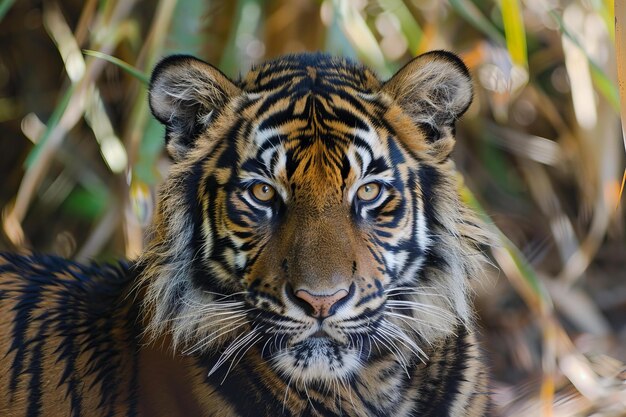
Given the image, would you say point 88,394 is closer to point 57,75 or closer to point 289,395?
point 289,395

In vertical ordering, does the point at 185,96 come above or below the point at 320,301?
above

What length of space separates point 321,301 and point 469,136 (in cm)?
254

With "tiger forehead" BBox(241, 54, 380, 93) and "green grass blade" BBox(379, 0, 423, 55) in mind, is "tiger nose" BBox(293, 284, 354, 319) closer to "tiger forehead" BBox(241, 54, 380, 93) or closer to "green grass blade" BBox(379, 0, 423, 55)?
"tiger forehead" BBox(241, 54, 380, 93)

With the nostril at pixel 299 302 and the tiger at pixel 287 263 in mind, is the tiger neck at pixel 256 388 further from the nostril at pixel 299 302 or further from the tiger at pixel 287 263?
the nostril at pixel 299 302

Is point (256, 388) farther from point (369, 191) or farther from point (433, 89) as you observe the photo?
point (433, 89)

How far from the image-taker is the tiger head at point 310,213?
182 centimetres

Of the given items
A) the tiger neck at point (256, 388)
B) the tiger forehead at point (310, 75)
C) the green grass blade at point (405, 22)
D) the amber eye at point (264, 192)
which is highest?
the green grass blade at point (405, 22)

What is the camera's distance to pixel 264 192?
6.22 ft

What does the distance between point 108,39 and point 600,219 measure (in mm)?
1916

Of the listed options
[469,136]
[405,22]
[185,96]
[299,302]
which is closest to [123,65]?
[185,96]

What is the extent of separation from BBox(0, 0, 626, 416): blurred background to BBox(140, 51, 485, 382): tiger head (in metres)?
0.73

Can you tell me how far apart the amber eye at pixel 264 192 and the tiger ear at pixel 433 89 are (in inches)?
14.5

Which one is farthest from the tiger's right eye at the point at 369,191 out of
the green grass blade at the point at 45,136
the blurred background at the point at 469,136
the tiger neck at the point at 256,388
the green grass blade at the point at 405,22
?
the green grass blade at the point at 405,22

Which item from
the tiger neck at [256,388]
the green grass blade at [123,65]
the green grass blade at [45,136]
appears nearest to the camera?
the tiger neck at [256,388]
